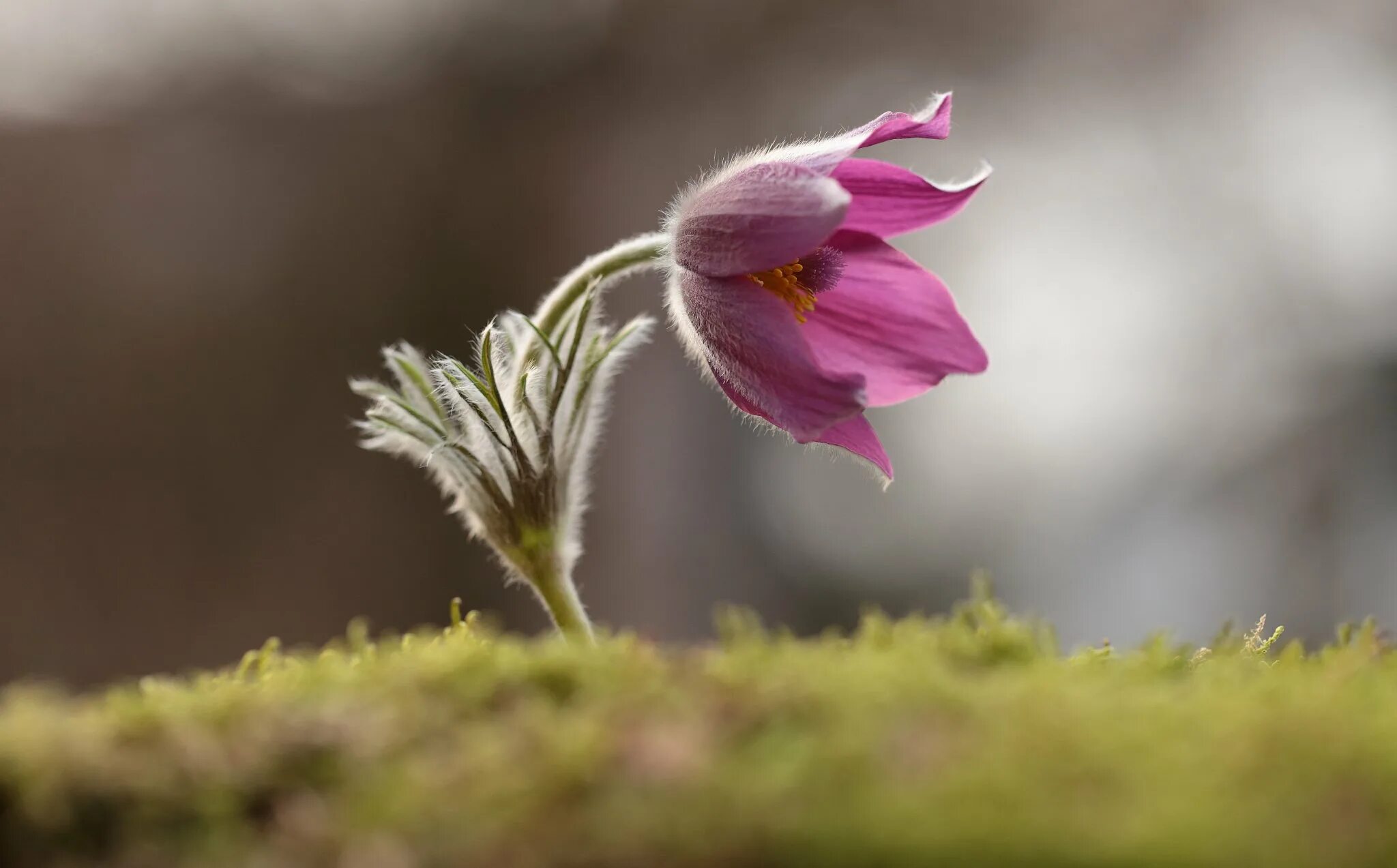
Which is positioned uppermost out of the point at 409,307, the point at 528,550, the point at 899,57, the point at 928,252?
the point at 899,57

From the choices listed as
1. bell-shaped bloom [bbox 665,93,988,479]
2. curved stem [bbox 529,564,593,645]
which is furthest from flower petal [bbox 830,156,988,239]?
curved stem [bbox 529,564,593,645]

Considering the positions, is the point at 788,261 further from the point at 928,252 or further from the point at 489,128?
the point at 489,128

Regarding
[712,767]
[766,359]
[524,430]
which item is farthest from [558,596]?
[712,767]

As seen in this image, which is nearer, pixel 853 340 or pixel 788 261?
→ pixel 788 261

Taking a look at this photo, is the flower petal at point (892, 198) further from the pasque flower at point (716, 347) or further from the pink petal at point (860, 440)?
the pink petal at point (860, 440)

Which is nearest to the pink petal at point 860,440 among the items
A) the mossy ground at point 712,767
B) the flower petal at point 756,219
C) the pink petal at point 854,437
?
the pink petal at point 854,437

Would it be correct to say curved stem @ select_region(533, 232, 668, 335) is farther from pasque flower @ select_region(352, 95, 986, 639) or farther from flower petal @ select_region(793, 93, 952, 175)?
flower petal @ select_region(793, 93, 952, 175)

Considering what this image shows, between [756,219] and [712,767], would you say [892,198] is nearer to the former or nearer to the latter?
[756,219]

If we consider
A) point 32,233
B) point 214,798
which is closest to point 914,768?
point 214,798

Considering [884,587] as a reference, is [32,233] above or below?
above
